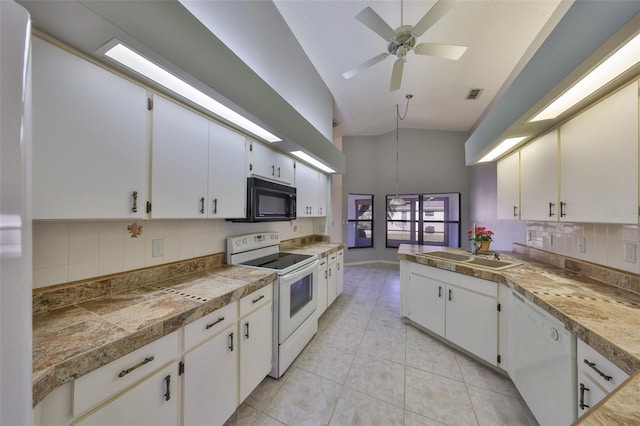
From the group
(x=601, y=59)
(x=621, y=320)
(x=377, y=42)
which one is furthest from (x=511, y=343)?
(x=377, y=42)

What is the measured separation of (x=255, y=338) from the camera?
1.65 metres

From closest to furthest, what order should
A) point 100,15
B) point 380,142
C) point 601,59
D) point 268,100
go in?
1. point 100,15
2. point 601,59
3. point 268,100
4. point 380,142

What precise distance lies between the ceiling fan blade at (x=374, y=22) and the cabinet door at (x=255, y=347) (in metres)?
2.37

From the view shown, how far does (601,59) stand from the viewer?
1.03m

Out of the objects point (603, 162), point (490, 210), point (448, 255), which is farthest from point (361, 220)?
point (603, 162)

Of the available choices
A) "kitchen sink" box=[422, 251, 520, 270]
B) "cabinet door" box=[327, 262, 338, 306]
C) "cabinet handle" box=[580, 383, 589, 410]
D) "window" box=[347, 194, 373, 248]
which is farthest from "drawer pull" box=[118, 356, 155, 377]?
"window" box=[347, 194, 373, 248]

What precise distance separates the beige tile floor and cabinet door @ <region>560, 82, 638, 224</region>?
147cm

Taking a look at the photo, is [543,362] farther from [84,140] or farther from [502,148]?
[84,140]

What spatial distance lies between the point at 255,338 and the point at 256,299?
287 millimetres

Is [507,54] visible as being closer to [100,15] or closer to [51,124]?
[100,15]

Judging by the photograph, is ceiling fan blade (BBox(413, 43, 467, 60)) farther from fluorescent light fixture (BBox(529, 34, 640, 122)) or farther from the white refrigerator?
the white refrigerator

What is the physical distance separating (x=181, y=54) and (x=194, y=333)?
144 centimetres

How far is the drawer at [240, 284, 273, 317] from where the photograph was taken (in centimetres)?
155

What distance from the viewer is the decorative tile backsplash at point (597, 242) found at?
1485 mm
